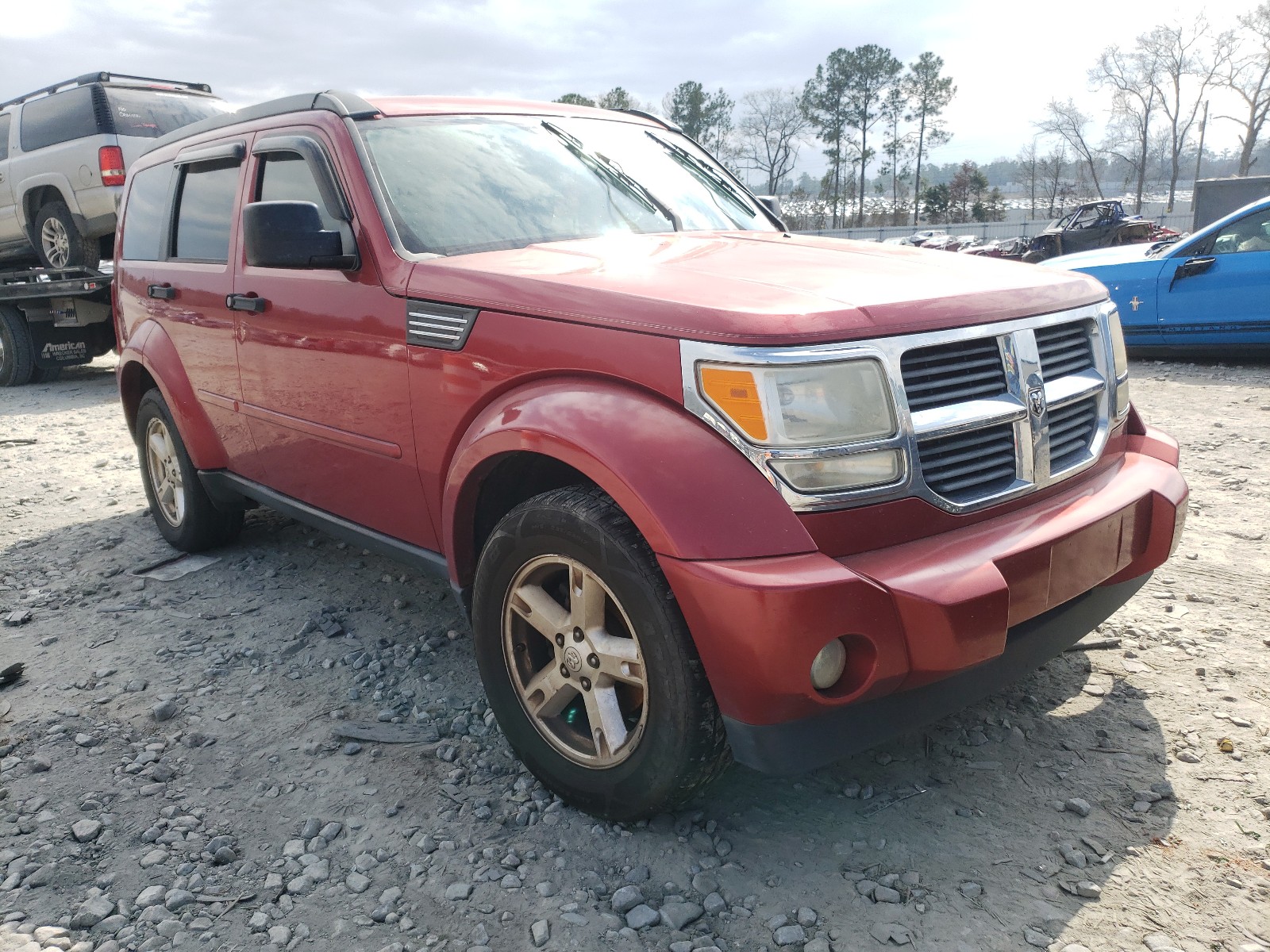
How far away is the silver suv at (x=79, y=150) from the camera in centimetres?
994

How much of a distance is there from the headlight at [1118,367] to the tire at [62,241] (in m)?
10.5

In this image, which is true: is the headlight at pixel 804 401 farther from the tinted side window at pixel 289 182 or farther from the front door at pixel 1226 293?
the front door at pixel 1226 293

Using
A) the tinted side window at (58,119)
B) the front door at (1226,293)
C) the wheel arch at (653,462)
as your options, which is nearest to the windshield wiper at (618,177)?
the wheel arch at (653,462)

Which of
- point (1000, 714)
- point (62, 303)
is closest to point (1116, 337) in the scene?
point (1000, 714)

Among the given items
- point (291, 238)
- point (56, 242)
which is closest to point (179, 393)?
point (291, 238)

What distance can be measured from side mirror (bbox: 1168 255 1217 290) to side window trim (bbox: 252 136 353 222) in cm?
776

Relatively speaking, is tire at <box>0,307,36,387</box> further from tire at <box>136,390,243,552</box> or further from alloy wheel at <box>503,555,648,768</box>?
alloy wheel at <box>503,555,648,768</box>

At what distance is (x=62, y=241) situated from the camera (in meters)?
10.9

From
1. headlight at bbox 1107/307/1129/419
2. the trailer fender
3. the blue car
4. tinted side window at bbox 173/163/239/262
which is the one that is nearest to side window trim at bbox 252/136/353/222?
tinted side window at bbox 173/163/239/262

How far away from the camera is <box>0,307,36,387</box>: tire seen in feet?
34.8

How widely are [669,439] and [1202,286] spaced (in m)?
8.04

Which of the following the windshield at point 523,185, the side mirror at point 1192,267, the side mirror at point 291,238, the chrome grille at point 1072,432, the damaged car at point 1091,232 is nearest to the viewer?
the chrome grille at point 1072,432

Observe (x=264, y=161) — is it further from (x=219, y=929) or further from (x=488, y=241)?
(x=219, y=929)

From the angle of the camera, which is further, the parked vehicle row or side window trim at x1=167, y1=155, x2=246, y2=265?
the parked vehicle row
